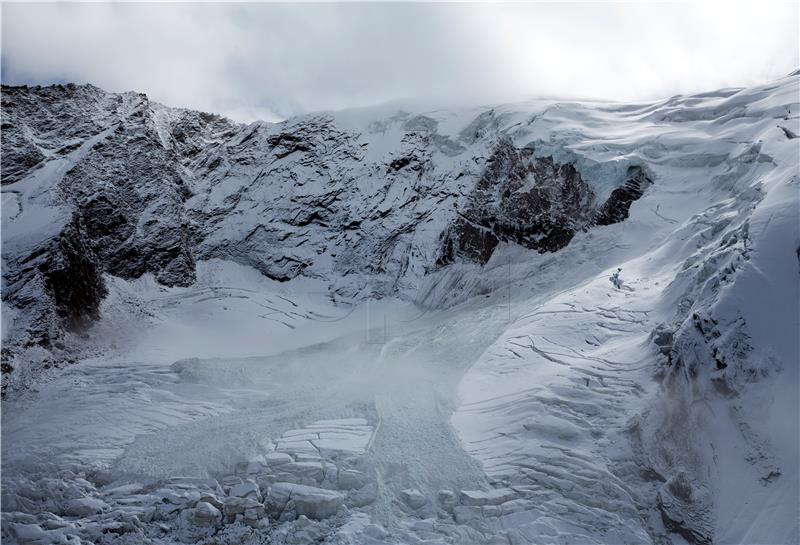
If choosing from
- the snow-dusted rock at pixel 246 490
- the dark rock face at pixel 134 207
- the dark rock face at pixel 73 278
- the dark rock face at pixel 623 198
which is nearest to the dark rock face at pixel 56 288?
the dark rock face at pixel 73 278

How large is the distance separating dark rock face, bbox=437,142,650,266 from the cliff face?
0.08 metres

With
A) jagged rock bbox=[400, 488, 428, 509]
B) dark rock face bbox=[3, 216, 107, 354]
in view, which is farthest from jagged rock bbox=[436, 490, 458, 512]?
dark rock face bbox=[3, 216, 107, 354]

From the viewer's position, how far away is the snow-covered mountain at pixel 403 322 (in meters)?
14.4

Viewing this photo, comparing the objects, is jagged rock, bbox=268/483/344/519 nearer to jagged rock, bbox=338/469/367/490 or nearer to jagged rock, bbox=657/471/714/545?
jagged rock, bbox=338/469/367/490

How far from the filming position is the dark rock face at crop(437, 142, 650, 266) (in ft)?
101

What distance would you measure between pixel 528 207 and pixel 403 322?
10.1 metres

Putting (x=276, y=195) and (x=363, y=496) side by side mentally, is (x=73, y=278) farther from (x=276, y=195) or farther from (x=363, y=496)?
(x=363, y=496)

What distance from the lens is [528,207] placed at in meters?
33.4

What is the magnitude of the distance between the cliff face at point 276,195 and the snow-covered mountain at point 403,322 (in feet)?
0.55

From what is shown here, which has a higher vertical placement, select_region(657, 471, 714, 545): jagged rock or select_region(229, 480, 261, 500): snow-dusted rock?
select_region(657, 471, 714, 545): jagged rock

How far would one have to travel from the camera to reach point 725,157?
92.2 feet

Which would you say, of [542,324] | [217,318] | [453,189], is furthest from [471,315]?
[217,318]

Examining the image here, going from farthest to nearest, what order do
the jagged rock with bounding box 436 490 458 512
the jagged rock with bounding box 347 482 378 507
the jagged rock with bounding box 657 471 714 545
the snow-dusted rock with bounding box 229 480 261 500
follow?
the snow-dusted rock with bounding box 229 480 261 500 → the jagged rock with bounding box 347 482 378 507 → the jagged rock with bounding box 436 490 458 512 → the jagged rock with bounding box 657 471 714 545

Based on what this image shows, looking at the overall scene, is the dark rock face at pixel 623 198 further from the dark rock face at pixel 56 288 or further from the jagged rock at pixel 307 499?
the dark rock face at pixel 56 288
